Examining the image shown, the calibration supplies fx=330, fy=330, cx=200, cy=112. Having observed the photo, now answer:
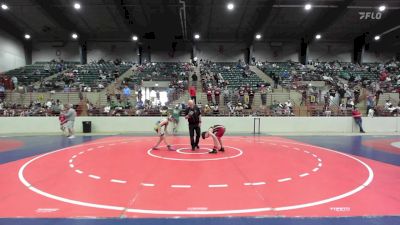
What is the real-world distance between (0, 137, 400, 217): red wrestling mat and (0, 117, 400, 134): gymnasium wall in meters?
10.2

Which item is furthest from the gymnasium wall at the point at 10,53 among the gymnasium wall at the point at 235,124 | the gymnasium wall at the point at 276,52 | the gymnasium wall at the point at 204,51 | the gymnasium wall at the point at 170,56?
the gymnasium wall at the point at 276,52

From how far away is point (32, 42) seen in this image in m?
42.2

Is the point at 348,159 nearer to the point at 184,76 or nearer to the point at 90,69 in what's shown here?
the point at 184,76

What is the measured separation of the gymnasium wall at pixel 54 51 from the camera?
42500 mm

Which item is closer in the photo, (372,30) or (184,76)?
(184,76)

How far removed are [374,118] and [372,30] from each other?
2060 cm

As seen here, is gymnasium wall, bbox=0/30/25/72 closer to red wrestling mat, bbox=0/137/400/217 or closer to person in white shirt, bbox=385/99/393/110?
red wrestling mat, bbox=0/137/400/217

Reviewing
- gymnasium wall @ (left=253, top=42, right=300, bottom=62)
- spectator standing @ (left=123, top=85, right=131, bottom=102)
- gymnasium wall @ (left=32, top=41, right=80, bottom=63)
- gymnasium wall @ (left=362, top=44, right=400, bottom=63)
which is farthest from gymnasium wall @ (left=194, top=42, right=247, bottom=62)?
spectator standing @ (left=123, top=85, right=131, bottom=102)

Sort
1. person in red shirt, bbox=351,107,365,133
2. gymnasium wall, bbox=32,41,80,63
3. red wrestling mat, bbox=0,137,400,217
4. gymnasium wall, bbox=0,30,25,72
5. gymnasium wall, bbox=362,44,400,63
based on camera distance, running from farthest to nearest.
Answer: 1. gymnasium wall, bbox=362,44,400,63
2. gymnasium wall, bbox=32,41,80,63
3. gymnasium wall, bbox=0,30,25,72
4. person in red shirt, bbox=351,107,365,133
5. red wrestling mat, bbox=0,137,400,217

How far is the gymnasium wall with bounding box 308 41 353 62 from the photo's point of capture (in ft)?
142

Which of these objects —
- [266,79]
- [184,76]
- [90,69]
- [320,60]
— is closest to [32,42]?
[90,69]

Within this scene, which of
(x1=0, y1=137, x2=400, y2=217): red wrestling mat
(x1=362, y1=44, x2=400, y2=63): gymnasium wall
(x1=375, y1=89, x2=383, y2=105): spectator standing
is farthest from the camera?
(x1=362, y1=44, x2=400, y2=63): gymnasium wall

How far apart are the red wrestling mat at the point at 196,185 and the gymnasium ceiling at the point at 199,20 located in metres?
21.8

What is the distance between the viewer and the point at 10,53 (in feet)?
125
